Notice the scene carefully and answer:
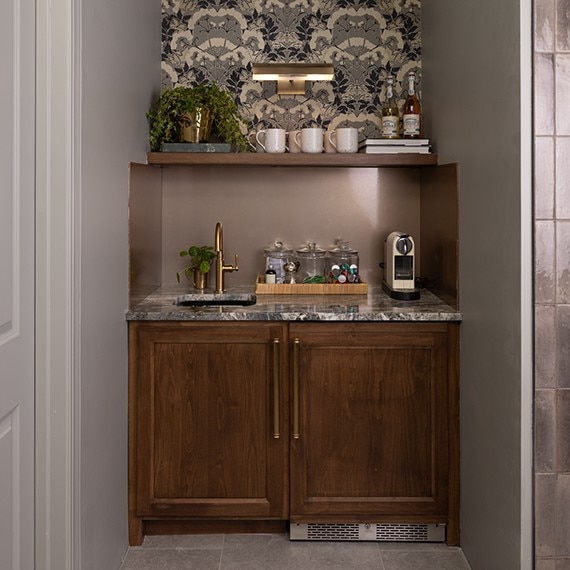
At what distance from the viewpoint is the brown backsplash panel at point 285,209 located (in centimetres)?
321

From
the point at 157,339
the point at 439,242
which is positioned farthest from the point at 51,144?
the point at 439,242

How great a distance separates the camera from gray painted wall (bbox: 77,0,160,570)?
6.49 feet

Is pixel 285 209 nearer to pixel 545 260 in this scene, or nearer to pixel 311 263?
pixel 311 263

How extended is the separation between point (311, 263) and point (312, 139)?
0.56 metres

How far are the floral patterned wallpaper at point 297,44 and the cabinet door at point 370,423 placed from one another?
1.16m

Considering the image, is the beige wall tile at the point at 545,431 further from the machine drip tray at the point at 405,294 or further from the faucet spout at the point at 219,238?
the faucet spout at the point at 219,238

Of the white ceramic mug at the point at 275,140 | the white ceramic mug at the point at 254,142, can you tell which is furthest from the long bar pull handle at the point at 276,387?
the white ceramic mug at the point at 254,142

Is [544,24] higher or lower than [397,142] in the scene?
higher

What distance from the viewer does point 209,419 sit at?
2.55 m

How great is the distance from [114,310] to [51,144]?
689 millimetres

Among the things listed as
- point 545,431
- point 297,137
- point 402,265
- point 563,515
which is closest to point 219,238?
point 297,137

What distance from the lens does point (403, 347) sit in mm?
2531

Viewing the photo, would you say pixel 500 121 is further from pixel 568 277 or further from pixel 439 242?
pixel 439 242

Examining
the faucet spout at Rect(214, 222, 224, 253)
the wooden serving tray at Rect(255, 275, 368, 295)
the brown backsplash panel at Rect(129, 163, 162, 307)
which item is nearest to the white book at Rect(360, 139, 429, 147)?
the wooden serving tray at Rect(255, 275, 368, 295)
